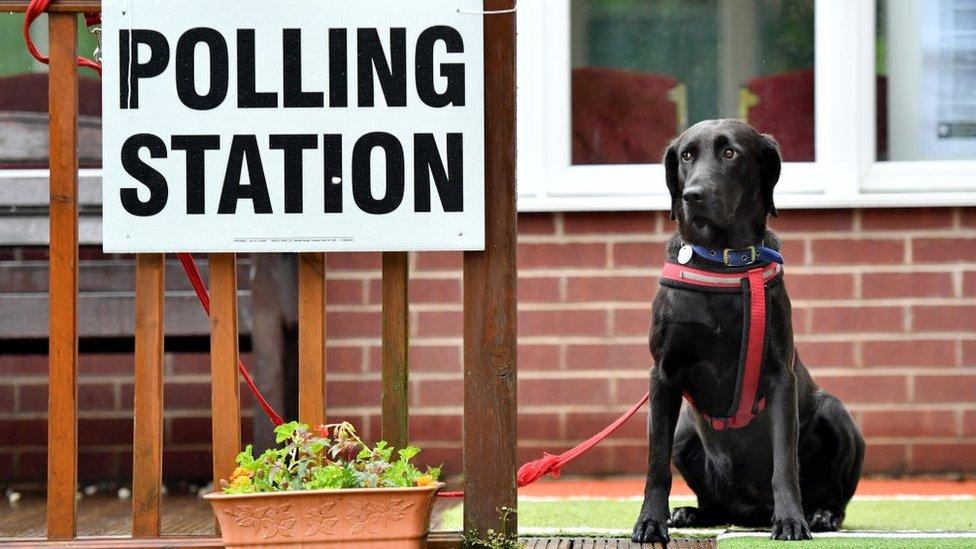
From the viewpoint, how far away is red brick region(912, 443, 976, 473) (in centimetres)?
574

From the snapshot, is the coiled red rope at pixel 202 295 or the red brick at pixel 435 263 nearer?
the coiled red rope at pixel 202 295

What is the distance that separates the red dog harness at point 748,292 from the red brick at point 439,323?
2306 millimetres

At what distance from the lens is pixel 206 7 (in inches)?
134

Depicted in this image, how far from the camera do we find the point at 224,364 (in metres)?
3.51

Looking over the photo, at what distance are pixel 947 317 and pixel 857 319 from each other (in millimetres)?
357

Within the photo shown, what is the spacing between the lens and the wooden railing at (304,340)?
136 inches

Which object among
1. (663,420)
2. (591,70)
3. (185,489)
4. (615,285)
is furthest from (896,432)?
(185,489)

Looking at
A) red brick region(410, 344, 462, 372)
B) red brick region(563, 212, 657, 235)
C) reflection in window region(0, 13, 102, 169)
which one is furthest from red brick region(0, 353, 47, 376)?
red brick region(563, 212, 657, 235)

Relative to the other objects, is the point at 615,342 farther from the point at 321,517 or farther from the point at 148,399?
the point at 321,517

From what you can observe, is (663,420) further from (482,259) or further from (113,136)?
(113,136)

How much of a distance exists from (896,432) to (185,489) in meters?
2.89

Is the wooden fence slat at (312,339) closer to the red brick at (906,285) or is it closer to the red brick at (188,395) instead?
the red brick at (188,395)

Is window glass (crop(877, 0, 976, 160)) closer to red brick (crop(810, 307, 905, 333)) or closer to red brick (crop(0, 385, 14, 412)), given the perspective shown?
red brick (crop(810, 307, 905, 333))

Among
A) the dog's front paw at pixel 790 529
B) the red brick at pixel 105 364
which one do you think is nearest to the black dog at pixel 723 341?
the dog's front paw at pixel 790 529
